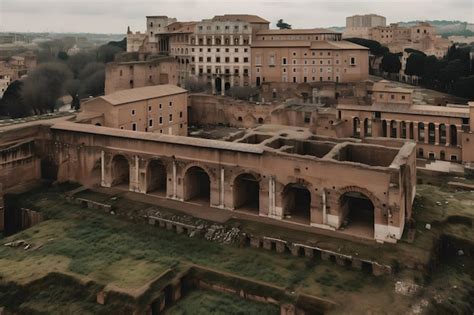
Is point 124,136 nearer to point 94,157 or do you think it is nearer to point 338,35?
point 94,157

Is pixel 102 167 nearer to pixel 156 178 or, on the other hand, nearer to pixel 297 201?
pixel 156 178

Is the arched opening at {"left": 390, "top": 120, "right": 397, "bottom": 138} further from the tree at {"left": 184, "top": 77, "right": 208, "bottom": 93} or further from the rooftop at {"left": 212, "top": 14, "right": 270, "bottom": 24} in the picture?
the rooftop at {"left": 212, "top": 14, "right": 270, "bottom": 24}

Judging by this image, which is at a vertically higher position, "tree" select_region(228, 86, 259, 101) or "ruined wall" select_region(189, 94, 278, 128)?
"tree" select_region(228, 86, 259, 101)

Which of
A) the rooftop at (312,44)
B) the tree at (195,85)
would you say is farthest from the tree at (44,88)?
the rooftop at (312,44)

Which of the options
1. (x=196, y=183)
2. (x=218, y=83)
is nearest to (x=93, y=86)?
(x=218, y=83)

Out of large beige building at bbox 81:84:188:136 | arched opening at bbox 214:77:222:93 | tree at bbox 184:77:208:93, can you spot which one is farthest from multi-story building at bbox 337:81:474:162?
arched opening at bbox 214:77:222:93

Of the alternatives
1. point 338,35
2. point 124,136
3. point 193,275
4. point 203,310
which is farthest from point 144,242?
point 338,35

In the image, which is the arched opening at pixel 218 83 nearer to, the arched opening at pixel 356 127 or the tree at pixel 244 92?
the tree at pixel 244 92
